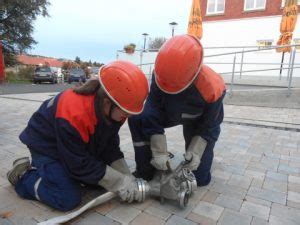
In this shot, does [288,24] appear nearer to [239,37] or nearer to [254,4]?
[239,37]

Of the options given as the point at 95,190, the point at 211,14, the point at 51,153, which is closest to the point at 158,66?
the point at 51,153

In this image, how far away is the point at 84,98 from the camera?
2.04 meters

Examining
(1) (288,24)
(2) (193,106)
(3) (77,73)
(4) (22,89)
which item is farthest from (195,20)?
(3) (77,73)

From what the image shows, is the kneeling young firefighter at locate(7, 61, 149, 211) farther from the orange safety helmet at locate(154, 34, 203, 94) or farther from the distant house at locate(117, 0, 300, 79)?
the distant house at locate(117, 0, 300, 79)

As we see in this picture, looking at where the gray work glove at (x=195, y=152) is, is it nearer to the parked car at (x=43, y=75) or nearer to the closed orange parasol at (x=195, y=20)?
the closed orange parasol at (x=195, y=20)

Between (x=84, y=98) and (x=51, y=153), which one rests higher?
(x=84, y=98)

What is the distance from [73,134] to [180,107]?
3.21ft

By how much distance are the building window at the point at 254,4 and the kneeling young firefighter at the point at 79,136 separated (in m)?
17.1

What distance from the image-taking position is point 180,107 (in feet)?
8.22

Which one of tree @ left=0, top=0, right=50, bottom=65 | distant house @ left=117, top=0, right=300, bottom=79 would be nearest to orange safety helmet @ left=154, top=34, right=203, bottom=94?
distant house @ left=117, top=0, right=300, bottom=79

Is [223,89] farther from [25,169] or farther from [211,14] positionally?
[211,14]

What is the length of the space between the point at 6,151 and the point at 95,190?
1.63 metres

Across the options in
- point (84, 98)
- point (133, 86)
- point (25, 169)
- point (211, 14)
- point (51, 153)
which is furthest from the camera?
point (211, 14)

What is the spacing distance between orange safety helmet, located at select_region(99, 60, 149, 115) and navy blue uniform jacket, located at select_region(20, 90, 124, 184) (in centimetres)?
19
